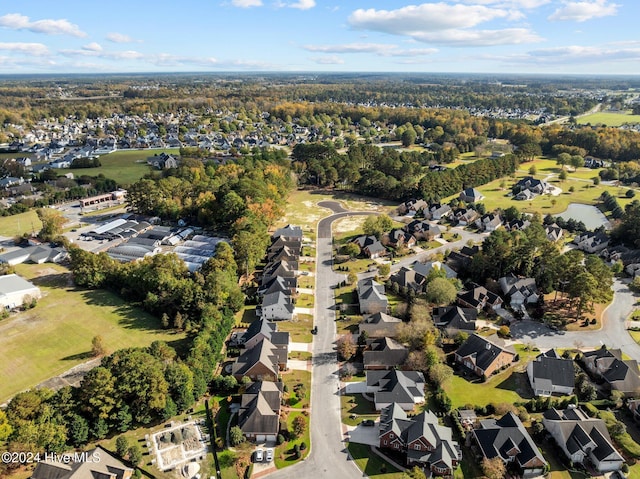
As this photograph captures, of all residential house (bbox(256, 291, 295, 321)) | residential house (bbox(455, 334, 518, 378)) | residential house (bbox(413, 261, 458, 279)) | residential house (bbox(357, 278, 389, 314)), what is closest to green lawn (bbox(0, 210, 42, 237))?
residential house (bbox(256, 291, 295, 321))

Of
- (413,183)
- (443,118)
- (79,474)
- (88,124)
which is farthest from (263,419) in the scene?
(88,124)

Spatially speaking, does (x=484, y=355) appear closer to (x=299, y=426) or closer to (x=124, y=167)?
(x=299, y=426)

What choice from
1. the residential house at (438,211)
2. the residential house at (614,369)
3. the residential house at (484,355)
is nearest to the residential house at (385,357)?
the residential house at (484,355)

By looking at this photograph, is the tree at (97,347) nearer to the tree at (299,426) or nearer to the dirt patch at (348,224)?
the tree at (299,426)

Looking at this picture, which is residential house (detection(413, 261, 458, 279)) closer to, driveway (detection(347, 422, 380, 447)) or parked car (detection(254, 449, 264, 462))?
driveway (detection(347, 422, 380, 447))

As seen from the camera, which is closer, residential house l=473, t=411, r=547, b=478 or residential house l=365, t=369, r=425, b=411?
residential house l=473, t=411, r=547, b=478

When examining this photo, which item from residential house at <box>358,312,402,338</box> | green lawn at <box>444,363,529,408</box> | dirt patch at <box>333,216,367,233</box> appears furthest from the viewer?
dirt patch at <box>333,216,367,233</box>
